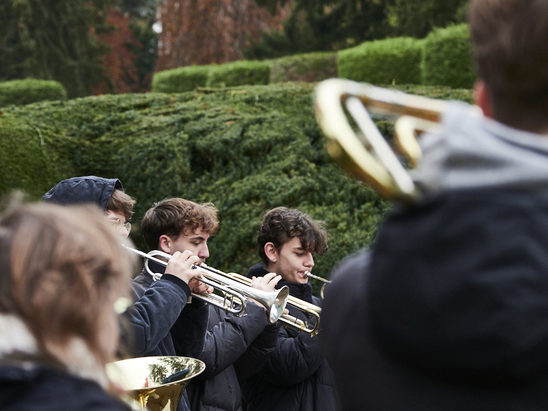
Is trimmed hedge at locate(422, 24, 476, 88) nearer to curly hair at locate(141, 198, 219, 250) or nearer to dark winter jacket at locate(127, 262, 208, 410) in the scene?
curly hair at locate(141, 198, 219, 250)

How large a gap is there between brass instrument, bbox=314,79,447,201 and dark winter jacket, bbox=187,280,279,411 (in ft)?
8.50

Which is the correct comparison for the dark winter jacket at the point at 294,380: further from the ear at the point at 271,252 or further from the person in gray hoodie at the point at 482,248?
the person in gray hoodie at the point at 482,248

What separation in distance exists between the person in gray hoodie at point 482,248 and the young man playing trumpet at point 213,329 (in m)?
2.67

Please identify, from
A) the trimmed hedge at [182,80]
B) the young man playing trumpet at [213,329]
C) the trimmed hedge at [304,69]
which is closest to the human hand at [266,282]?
the young man playing trumpet at [213,329]

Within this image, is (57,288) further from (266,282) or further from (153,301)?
(266,282)

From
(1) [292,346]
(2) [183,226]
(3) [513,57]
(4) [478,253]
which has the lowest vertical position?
(1) [292,346]

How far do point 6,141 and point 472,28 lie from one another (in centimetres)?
577

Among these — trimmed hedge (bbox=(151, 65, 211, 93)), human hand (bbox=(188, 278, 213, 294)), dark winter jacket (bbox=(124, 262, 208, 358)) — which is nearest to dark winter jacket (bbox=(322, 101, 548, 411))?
dark winter jacket (bbox=(124, 262, 208, 358))

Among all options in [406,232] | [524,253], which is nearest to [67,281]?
[406,232]

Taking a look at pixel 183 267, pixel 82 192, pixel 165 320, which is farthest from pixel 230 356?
pixel 82 192

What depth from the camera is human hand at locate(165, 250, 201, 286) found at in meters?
3.40

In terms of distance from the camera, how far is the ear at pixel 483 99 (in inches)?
46.8

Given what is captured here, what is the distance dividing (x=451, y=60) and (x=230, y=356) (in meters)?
6.90

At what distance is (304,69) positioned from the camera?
12.1 metres
